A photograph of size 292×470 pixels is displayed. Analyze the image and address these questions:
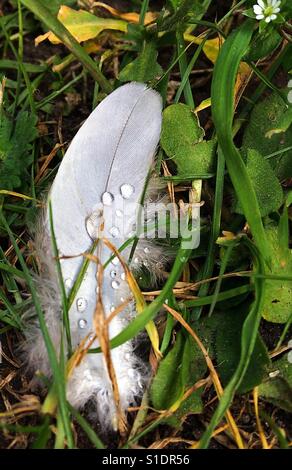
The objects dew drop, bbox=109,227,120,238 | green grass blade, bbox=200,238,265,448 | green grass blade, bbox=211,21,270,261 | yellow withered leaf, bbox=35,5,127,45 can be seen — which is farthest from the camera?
yellow withered leaf, bbox=35,5,127,45

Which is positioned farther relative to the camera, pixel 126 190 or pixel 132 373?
pixel 126 190

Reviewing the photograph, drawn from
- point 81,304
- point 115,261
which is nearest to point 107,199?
point 115,261

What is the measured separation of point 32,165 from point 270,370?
79cm

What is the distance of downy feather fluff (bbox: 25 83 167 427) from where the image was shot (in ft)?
5.34

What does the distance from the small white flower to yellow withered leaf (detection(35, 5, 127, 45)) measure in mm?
440

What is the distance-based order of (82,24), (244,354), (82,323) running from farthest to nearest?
(82,24)
(82,323)
(244,354)

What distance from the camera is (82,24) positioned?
1978 millimetres

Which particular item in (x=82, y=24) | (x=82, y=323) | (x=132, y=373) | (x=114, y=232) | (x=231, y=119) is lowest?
(x=132, y=373)

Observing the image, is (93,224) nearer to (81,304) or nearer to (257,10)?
(81,304)

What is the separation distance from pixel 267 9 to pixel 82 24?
546mm

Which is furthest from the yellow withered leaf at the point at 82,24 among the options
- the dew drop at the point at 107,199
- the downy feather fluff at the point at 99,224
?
the dew drop at the point at 107,199

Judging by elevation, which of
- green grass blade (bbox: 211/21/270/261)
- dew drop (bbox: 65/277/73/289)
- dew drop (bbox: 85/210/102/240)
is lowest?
dew drop (bbox: 65/277/73/289)

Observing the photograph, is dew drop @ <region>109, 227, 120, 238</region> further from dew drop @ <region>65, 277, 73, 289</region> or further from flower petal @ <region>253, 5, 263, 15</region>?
flower petal @ <region>253, 5, 263, 15</region>

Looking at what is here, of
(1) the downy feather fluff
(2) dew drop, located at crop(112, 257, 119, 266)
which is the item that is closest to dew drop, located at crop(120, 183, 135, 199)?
(1) the downy feather fluff
